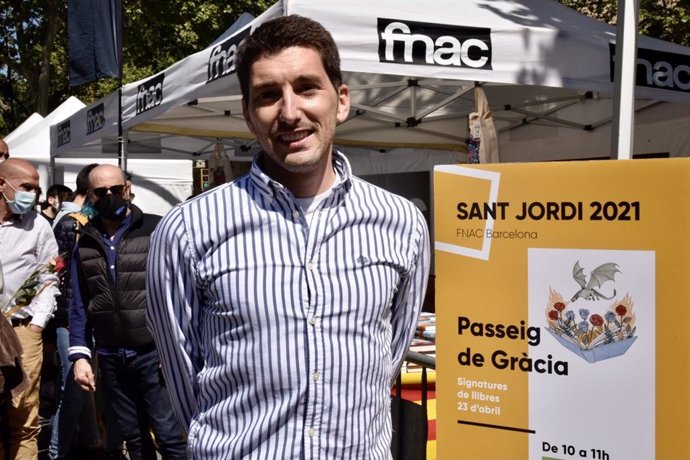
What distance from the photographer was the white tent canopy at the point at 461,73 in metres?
4.38

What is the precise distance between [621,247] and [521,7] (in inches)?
140

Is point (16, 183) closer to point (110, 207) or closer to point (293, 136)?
point (110, 207)

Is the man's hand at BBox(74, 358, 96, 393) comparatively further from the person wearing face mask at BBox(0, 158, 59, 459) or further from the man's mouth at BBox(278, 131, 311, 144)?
the man's mouth at BBox(278, 131, 311, 144)

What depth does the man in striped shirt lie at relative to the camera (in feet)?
5.58

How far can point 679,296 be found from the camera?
240 cm

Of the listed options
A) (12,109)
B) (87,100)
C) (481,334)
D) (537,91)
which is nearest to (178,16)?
(87,100)

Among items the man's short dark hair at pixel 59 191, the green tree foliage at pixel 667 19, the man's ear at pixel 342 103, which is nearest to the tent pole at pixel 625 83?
the man's ear at pixel 342 103

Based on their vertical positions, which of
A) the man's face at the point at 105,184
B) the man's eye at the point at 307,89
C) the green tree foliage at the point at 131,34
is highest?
the green tree foliage at the point at 131,34

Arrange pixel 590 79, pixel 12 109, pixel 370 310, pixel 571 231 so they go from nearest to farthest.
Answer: pixel 370 310
pixel 571 231
pixel 590 79
pixel 12 109

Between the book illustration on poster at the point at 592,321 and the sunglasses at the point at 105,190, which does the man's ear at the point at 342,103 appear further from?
the sunglasses at the point at 105,190

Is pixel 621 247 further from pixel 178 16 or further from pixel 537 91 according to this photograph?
pixel 178 16

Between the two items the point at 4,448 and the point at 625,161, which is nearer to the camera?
the point at 625,161

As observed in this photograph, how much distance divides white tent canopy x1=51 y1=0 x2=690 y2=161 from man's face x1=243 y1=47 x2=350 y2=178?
256cm

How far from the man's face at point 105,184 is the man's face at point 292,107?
286 cm
